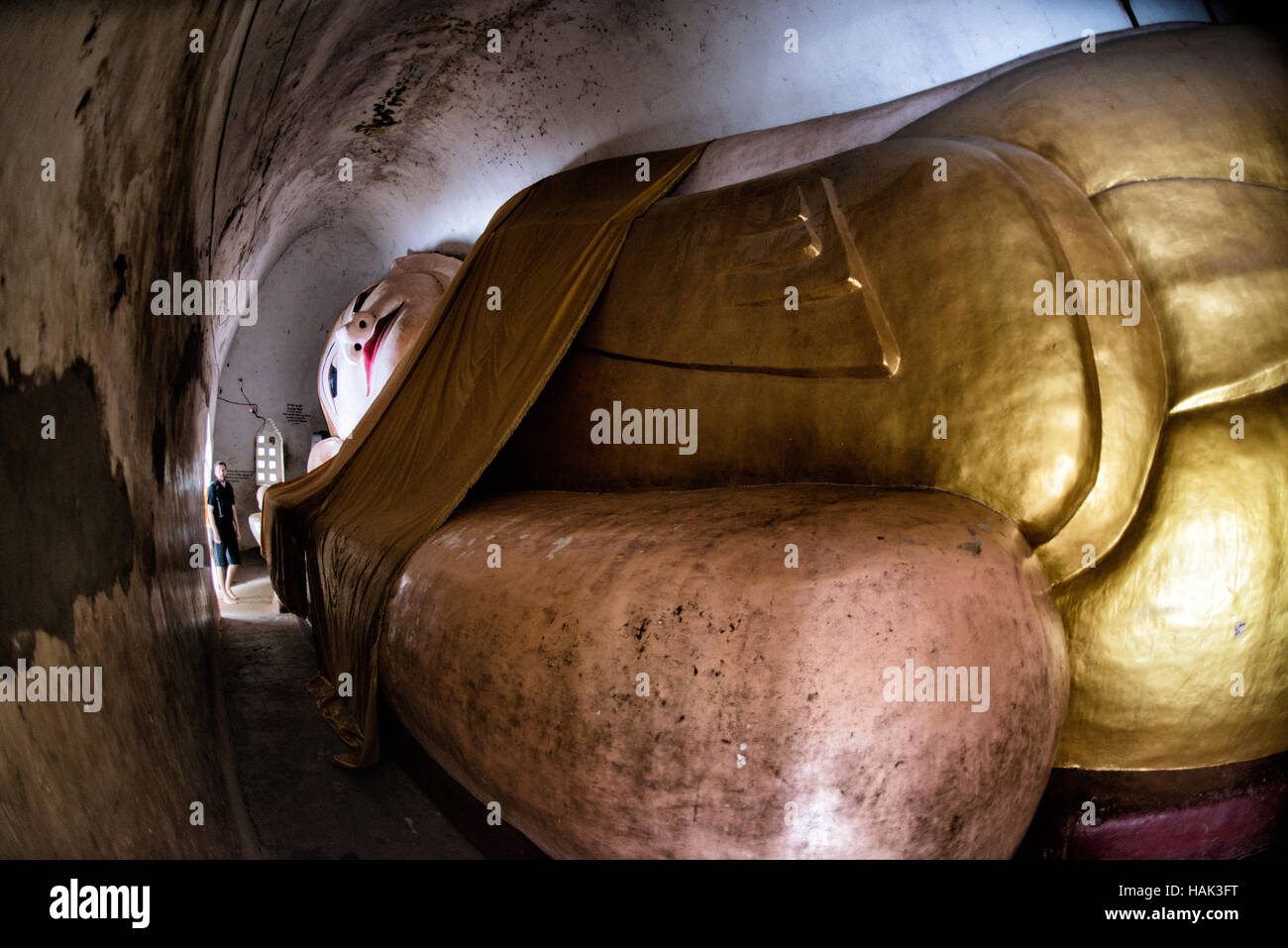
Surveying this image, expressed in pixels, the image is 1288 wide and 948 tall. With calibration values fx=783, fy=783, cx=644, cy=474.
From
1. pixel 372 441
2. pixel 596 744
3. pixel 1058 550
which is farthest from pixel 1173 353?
pixel 372 441

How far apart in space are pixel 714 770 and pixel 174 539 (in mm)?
1191

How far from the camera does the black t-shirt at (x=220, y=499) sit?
15.2 ft

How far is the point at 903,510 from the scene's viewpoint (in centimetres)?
143

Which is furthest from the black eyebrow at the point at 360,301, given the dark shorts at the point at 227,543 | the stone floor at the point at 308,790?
the stone floor at the point at 308,790

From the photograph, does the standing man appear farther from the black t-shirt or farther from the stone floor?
the stone floor

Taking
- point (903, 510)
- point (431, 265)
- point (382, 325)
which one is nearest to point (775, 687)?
point (903, 510)

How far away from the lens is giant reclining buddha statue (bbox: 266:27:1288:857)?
1201mm

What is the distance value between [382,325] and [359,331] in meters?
0.15

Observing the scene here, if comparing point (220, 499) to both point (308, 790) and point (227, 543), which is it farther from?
point (308, 790)

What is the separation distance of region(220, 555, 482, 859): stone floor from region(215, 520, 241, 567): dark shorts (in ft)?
5.86

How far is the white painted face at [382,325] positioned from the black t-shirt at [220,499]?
85 centimetres

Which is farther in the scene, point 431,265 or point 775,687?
point 431,265

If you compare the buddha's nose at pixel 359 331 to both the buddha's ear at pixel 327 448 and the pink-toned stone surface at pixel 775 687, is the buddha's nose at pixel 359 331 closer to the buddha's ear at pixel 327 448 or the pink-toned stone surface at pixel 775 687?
the buddha's ear at pixel 327 448

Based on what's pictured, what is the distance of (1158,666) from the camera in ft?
4.81
